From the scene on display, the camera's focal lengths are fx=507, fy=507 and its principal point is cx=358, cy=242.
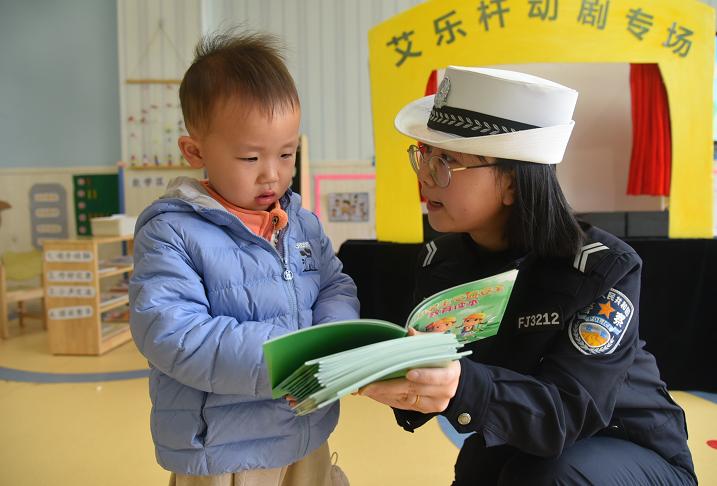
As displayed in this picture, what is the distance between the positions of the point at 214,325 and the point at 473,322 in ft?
1.53

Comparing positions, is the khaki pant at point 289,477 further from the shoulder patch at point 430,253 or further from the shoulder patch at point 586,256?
the shoulder patch at point 586,256

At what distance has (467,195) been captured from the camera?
109 centimetres

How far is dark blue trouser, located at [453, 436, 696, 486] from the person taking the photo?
1.02m

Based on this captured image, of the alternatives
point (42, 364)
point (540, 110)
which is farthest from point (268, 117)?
point (42, 364)

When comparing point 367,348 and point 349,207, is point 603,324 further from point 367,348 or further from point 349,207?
point 349,207

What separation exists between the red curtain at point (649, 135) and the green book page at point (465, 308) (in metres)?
2.41

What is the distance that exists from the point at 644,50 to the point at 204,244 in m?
2.40

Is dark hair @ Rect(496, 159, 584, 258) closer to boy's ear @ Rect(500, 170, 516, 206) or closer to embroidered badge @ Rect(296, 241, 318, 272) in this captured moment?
boy's ear @ Rect(500, 170, 516, 206)

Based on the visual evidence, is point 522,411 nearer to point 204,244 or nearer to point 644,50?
point 204,244

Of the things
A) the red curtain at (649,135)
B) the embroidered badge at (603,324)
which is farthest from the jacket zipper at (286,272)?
the red curtain at (649,135)

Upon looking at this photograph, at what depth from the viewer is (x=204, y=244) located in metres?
1.01

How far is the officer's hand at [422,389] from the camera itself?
762mm

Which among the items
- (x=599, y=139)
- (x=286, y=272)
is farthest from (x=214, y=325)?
(x=599, y=139)

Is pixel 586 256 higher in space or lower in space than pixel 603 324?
higher
